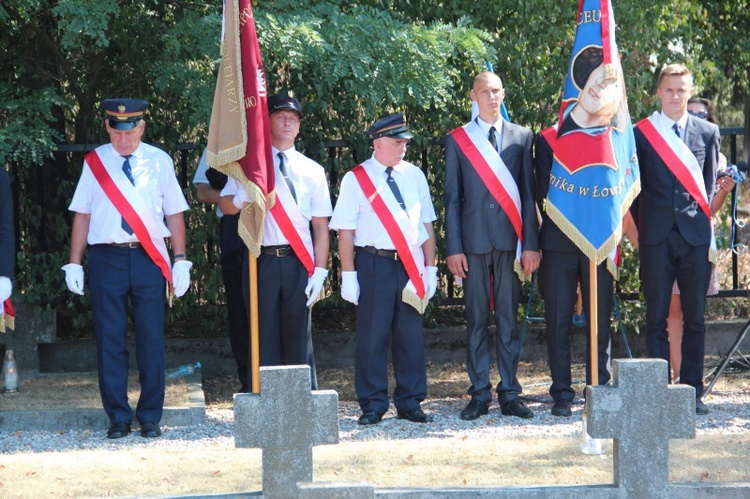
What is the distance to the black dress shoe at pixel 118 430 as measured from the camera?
7.22m

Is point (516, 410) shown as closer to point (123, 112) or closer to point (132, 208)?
point (132, 208)

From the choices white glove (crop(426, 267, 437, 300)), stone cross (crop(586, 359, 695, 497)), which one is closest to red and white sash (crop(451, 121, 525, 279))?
white glove (crop(426, 267, 437, 300))

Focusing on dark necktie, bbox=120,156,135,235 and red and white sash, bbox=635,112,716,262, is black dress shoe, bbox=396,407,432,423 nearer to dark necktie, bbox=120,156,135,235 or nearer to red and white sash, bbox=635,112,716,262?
dark necktie, bbox=120,156,135,235

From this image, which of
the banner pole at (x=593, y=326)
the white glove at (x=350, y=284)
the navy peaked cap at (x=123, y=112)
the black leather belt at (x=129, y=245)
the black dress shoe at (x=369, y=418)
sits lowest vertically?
the black dress shoe at (x=369, y=418)

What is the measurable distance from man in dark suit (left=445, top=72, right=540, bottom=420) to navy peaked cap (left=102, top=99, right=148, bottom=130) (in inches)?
78.9

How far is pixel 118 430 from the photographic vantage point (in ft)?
23.8

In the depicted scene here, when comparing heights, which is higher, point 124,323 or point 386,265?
point 386,265

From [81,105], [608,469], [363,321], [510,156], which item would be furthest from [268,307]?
[81,105]

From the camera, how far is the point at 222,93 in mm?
7234

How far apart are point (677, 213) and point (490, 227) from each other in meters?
1.21

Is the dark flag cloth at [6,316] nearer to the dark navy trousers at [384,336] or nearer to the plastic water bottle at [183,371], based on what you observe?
the plastic water bottle at [183,371]

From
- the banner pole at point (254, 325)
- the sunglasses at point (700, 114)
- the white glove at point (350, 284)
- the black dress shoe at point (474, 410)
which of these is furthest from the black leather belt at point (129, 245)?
the sunglasses at point (700, 114)

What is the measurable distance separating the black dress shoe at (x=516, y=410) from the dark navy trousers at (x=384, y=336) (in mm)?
548

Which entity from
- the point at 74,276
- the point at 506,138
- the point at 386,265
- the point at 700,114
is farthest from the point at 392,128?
the point at 700,114
